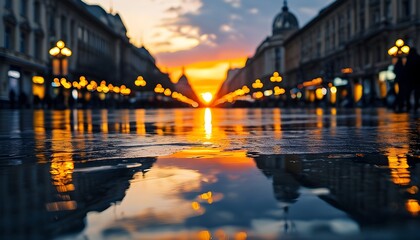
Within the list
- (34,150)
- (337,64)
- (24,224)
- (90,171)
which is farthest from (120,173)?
(337,64)

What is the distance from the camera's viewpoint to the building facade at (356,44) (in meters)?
49.2

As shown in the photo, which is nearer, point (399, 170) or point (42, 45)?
point (399, 170)

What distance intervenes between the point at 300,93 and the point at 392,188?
91299 millimetres

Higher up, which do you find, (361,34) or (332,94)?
(361,34)

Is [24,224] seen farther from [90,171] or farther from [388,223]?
[90,171]

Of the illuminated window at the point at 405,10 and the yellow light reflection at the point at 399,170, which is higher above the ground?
the illuminated window at the point at 405,10

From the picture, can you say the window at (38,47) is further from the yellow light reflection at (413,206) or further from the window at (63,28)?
the yellow light reflection at (413,206)

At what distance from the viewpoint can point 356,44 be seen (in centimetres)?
5938

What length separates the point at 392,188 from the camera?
7.48 ft

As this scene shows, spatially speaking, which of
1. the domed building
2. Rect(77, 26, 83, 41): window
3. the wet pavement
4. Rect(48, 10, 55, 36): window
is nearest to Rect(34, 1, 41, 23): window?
Rect(48, 10, 55, 36): window

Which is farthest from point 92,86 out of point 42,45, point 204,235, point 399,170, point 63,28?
point 204,235

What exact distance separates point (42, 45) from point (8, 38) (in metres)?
8.12

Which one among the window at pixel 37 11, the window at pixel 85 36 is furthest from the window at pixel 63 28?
the window at pixel 85 36

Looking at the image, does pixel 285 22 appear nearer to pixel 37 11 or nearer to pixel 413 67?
pixel 37 11
